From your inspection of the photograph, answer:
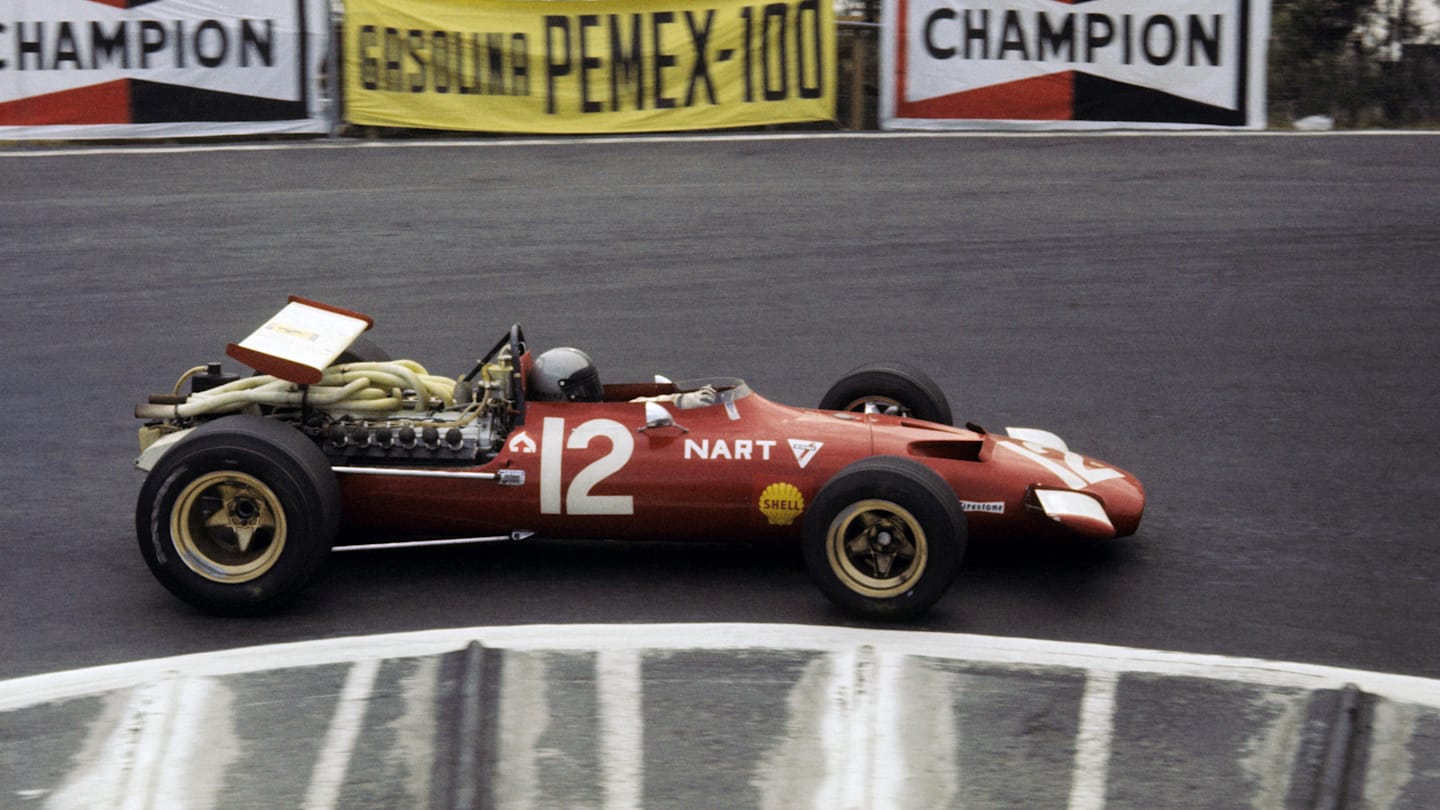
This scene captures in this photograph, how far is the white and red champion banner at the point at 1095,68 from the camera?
51.2 ft

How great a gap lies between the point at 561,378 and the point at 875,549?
1.56 m

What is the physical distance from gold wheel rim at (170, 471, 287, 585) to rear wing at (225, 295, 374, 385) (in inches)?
21.3

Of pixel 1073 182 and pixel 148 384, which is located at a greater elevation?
pixel 1073 182

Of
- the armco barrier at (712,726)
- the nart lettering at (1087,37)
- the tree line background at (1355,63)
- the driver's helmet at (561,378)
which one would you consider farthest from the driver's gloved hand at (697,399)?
the tree line background at (1355,63)

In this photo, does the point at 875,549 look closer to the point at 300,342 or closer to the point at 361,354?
the point at 300,342

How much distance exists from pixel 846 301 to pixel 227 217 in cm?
498

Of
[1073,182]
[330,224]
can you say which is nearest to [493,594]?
[330,224]

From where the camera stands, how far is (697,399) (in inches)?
276

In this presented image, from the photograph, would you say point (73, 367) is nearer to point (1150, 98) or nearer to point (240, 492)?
point (240, 492)

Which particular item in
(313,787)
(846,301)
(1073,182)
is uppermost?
(1073,182)

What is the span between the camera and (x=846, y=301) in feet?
36.5

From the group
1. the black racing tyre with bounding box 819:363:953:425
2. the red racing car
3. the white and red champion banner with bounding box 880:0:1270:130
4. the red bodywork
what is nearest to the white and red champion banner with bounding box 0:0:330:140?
the white and red champion banner with bounding box 880:0:1270:130

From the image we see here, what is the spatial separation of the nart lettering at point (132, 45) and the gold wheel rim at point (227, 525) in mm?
9818

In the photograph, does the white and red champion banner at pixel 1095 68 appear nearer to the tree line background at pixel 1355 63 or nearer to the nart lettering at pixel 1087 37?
the nart lettering at pixel 1087 37
